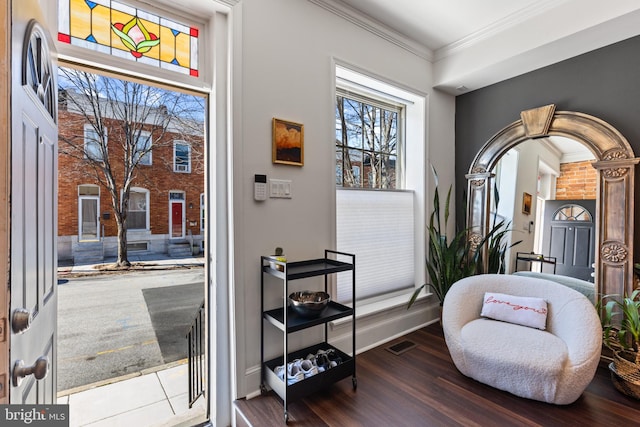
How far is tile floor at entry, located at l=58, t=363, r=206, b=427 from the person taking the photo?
81.0 inches

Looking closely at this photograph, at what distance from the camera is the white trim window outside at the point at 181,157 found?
4495 mm

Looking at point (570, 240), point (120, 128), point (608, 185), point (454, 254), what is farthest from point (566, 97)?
point (120, 128)

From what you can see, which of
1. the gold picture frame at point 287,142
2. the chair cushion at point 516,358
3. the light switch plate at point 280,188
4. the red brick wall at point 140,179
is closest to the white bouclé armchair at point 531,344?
the chair cushion at point 516,358

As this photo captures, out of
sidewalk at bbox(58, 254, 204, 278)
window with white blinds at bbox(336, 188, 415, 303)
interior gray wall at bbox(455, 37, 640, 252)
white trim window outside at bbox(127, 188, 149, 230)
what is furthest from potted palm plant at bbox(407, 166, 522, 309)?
white trim window outside at bbox(127, 188, 149, 230)

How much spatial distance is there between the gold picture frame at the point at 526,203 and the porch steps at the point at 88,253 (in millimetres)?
5453

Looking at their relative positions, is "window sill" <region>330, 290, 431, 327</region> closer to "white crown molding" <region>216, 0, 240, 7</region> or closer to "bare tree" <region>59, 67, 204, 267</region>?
"white crown molding" <region>216, 0, 240, 7</region>

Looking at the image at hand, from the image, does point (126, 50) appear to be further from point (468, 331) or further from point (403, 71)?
point (468, 331)

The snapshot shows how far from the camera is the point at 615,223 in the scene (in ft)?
7.58

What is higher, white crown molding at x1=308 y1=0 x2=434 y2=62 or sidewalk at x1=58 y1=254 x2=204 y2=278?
white crown molding at x1=308 y1=0 x2=434 y2=62

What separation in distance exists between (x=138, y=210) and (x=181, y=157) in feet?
3.38

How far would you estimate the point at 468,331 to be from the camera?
213 cm

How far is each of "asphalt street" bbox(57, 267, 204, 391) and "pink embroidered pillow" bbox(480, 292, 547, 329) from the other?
298 cm

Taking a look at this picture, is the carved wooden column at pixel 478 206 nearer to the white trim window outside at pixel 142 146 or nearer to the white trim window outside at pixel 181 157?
the white trim window outside at pixel 181 157

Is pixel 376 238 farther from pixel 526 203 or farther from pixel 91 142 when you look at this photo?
pixel 91 142
